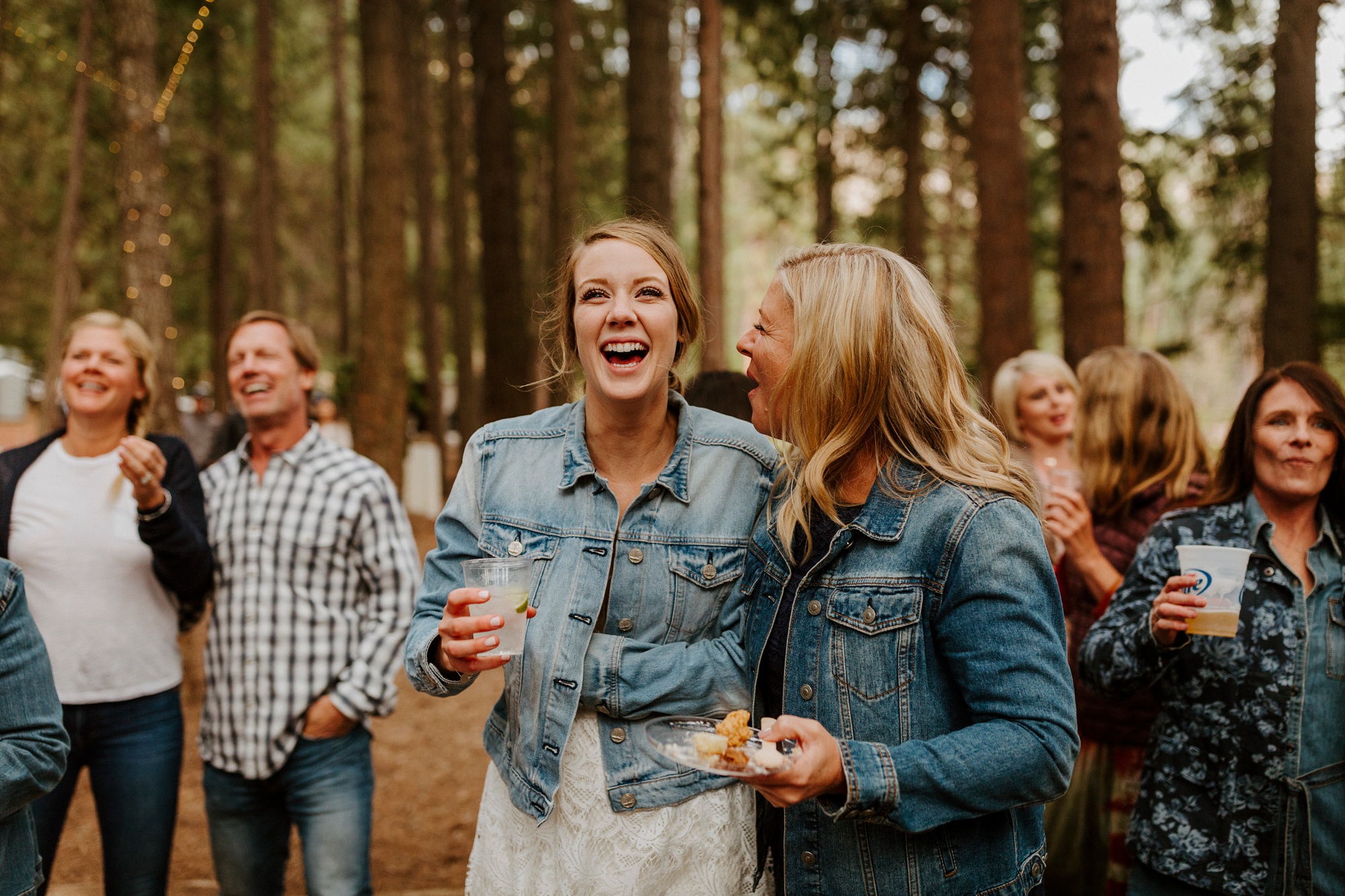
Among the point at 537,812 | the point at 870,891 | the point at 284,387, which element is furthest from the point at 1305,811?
the point at 284,387

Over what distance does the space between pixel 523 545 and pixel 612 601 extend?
0.88 feet

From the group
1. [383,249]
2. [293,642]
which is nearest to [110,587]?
[293,642]

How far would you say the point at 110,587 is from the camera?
3410 mm

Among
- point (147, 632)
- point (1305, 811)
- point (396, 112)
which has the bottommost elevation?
point (1305, 811)

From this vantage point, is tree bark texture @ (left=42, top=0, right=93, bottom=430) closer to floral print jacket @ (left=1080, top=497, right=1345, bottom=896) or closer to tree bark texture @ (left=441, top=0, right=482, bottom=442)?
floral print jacket @ (left=1080, top=497, right=1345, bottom=896)

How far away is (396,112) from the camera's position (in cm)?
949

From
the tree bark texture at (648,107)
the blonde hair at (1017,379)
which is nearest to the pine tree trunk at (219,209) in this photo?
the tree bark texture at (648,107)

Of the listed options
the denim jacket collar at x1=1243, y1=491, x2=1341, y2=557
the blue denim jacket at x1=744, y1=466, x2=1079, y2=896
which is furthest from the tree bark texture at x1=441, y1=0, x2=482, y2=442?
the blue denim jacket at x1=744, y1=466, x2=1079, y2=896

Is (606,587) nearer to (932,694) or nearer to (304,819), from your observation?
(932,694)

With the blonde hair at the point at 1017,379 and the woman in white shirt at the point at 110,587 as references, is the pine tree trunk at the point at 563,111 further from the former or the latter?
the woman in white shirt at the point at 110,587

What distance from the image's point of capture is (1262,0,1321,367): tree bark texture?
730 centimetres

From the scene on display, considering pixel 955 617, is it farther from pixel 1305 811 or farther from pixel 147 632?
pixel 147 632

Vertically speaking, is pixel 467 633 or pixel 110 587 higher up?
pixel 467 633

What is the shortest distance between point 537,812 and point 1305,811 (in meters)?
2.09
